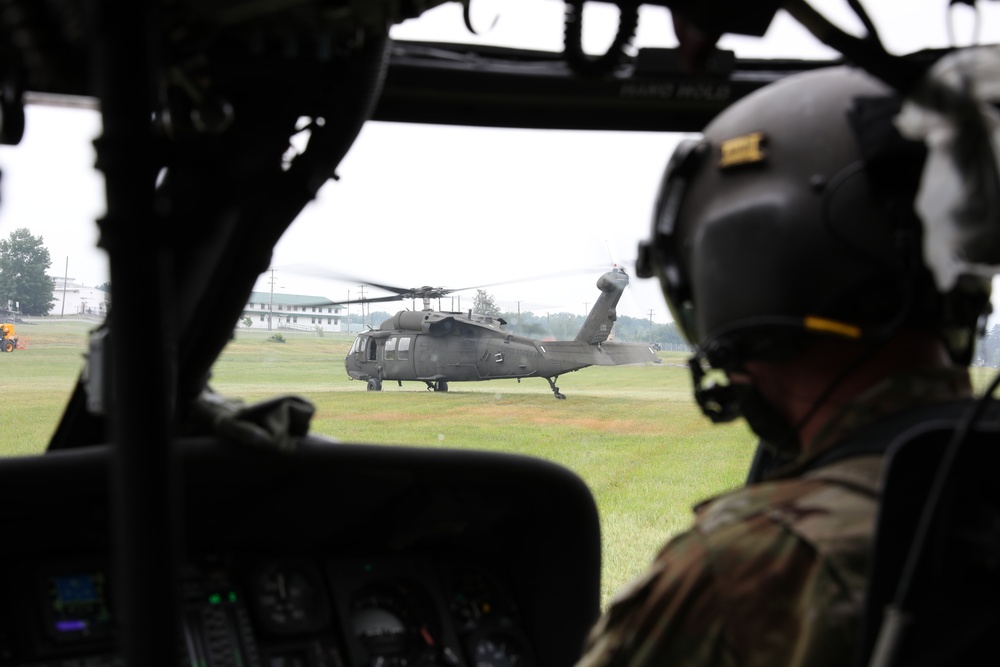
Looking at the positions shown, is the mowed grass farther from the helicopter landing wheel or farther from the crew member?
the helicopter landing wheel

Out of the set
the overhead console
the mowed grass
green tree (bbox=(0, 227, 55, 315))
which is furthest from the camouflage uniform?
green tree (bbox=(0, 227, 55, 315))

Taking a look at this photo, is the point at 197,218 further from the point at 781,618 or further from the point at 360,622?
the point at 360,622

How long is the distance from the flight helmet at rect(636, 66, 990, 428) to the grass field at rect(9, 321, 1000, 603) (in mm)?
323

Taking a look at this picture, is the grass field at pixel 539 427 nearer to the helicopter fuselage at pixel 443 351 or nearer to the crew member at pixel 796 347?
the crew member at pixel 796 347

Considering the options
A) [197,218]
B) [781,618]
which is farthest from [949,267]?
[197,218]

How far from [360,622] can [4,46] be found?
1.61 metres

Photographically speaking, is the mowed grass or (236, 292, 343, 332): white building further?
the mowed grass

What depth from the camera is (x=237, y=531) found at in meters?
2.19

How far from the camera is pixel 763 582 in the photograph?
936 mm

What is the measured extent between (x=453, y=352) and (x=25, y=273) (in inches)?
569

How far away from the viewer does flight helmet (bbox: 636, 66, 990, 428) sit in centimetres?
110

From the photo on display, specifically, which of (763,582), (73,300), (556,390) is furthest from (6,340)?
(556,390)

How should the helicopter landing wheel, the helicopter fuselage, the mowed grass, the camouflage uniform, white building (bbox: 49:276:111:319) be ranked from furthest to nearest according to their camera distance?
the helicopter landing wheel < the helicopter fuselage < the mowed grass < white building (bbox: 49:276:111:319) < the camouflage uniform

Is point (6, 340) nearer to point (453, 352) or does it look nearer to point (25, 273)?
point (25, 273)
